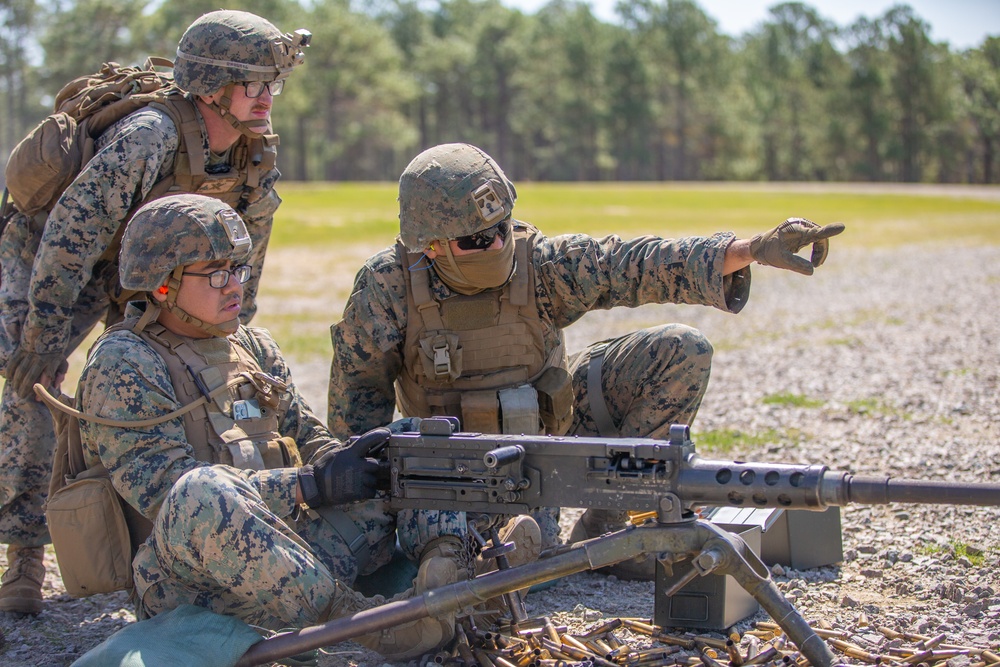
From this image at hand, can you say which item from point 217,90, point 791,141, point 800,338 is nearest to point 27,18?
point 791,141

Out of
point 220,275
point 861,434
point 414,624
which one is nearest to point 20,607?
point 220,275

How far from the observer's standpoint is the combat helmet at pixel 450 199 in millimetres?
5254

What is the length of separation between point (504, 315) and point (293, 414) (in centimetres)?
116

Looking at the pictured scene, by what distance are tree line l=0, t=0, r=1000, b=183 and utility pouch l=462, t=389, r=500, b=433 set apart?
54.5 metres

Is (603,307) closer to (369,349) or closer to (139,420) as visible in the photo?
(369,349)

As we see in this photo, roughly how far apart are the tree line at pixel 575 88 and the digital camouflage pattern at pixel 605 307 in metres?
53.8

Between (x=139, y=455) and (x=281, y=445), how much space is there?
0.67 m

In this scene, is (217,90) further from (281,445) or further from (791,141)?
(791,141)

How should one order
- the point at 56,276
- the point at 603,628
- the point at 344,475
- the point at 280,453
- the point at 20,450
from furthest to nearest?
1. the point at 20,450
2. the point at 56,276
3. the point at 280,453
4. the point at 603,628
5. the point at 344,475

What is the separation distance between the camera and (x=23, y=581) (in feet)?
18.4

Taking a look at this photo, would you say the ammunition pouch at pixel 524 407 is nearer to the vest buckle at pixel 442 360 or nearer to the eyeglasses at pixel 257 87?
the vest buckle at pixel 442 360

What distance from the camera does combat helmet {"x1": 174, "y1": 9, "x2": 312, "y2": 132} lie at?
19.1 ft

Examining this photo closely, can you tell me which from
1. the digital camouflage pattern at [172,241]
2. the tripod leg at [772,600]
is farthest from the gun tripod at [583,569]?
the digital camouflage pattern at [172,241]

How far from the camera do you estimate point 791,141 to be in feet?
280
